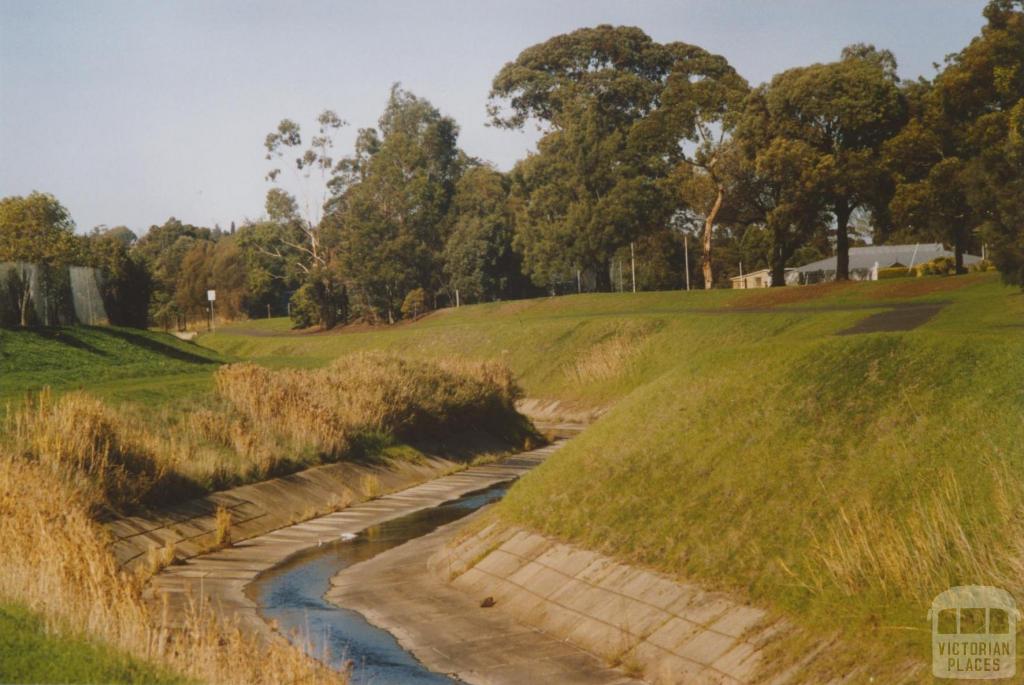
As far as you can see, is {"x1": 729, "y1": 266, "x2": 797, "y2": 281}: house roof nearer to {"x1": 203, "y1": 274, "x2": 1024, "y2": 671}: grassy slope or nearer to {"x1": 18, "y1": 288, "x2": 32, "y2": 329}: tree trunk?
{"x1": 18, "y1": 288, "x2": 32, "y2": 329}: tree trunk

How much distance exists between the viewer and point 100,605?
16453 millimetres

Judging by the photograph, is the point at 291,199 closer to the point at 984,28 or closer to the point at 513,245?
the point at 513,245

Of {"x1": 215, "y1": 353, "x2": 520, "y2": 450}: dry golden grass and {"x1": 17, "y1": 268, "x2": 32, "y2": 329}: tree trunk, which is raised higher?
{"x1": 17, "y1": 268, "x2": 32, "y2": 329}: tree trunk

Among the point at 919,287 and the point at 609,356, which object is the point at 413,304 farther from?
the point at 919,287

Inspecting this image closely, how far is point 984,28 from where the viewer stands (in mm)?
67625

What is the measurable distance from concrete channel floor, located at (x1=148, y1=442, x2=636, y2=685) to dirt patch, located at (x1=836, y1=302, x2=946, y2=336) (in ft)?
65.4

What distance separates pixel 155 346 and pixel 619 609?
48.8 m

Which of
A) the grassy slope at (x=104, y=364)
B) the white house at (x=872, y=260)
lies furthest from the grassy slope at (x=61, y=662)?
the white house at (x=872, y=260)

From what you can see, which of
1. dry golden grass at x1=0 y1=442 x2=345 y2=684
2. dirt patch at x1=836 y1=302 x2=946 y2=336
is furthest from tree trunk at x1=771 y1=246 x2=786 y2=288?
dry golden grass at x1=0 y1=442 x2=345 y2=684

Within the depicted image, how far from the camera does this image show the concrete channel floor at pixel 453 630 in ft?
64.8

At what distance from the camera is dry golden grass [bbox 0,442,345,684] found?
1478 centimetres

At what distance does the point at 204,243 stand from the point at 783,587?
479ft

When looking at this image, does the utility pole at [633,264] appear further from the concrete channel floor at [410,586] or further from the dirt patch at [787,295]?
the concrete channel floor at [410,586]

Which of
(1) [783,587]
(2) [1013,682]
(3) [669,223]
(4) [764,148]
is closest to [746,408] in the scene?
(1) [783,587]
